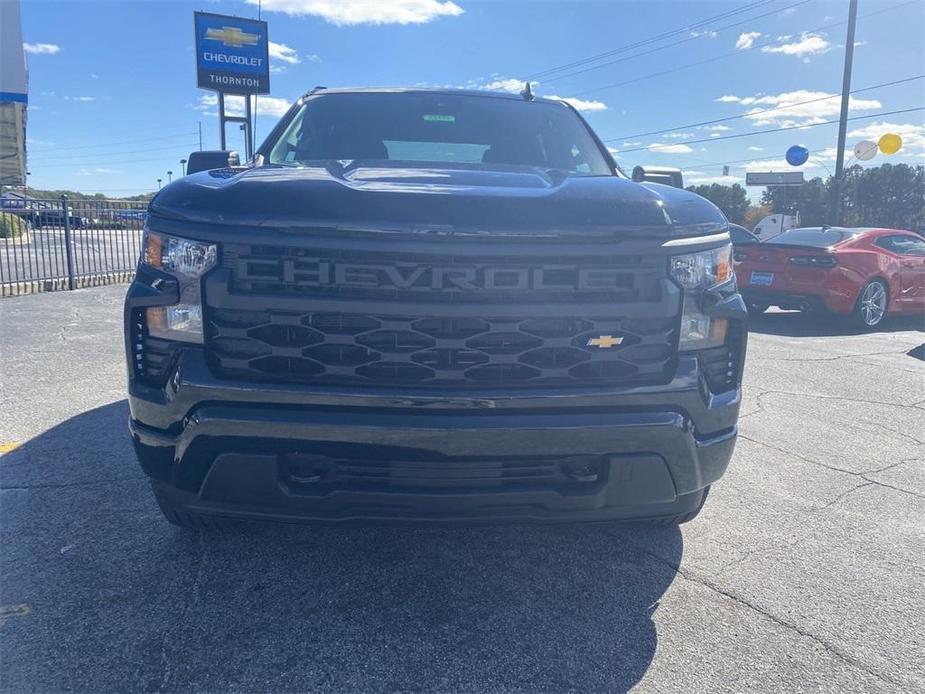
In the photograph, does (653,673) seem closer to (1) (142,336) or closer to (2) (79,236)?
(1) (142,336)

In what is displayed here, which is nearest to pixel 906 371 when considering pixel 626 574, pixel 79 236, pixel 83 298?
pixel 626 574

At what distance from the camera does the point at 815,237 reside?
927 cm

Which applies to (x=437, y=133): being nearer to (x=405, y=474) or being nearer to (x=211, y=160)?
(x=211, y=160)

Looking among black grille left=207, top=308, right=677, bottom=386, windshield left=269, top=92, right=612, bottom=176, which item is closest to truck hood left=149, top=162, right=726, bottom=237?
black grille left=207, top=308, right=677, bottom=386

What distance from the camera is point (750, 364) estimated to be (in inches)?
261

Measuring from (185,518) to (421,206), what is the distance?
137cm

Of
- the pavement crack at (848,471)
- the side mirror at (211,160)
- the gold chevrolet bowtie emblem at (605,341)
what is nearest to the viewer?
the gold chevrolet bowtie emblem at (605,341)

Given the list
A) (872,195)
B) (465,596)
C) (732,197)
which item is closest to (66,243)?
(465,596)

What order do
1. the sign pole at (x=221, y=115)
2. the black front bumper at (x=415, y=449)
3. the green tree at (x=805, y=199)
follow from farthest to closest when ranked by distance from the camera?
the green tree at (x=805, y=199) → the sign pole at (x=221, y=115) → the black front bumper at (x=415, y=449)

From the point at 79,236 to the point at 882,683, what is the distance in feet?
40.9

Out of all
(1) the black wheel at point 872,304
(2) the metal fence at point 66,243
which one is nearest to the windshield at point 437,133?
(1) the black wheel at point 872,304

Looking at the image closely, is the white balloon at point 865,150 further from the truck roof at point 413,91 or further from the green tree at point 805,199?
the green tree at point 805,199

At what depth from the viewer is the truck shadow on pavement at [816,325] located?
905cm

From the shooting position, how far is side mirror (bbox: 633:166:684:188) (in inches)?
129
